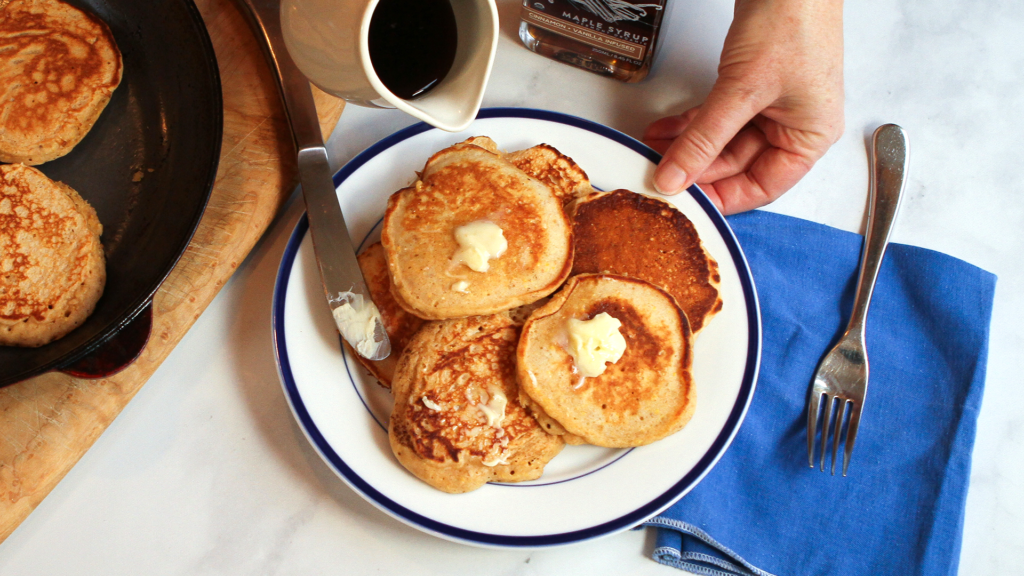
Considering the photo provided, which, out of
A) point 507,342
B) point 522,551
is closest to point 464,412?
point 507,342

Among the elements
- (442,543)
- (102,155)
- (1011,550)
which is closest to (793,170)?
(1011,550)

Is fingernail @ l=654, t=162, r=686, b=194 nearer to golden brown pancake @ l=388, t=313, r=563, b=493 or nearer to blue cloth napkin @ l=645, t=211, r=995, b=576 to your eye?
blue cloth napkin @ l=645, t=211, r=995, b=576

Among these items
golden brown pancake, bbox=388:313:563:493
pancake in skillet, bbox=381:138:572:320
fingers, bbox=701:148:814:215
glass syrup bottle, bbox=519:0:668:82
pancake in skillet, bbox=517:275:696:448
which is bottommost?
golden brown pancake, bbox=388:313:563:493

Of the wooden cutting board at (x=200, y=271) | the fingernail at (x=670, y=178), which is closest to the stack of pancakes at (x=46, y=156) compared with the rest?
the wooden cutting board at (x=200, y=271)

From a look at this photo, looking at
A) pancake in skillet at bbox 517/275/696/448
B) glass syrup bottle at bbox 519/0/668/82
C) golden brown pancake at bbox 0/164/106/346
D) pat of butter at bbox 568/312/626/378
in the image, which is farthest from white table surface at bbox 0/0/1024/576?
pat of butter at bbox 568/312/626/378

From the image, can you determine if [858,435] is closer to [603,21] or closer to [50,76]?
[603,21]

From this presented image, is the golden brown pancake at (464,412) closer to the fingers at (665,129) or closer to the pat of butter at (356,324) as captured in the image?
the pat of butter at (356,324)

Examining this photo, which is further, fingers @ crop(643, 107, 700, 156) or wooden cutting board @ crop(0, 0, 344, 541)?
fingers @ crop(643, 107, 700, 156)
